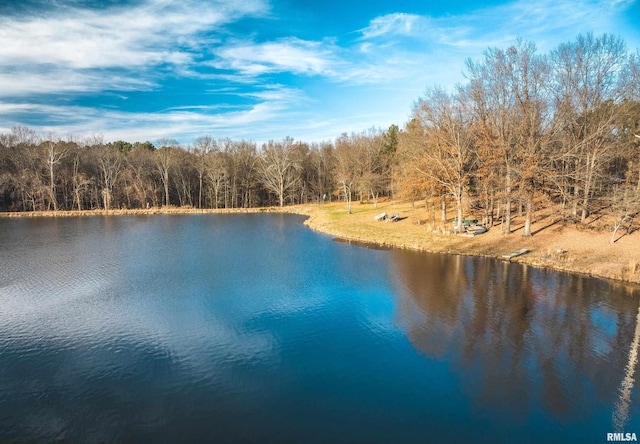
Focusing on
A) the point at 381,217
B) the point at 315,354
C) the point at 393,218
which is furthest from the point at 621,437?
the point at 381,217

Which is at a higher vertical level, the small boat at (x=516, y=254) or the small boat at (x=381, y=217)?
the small boat at (x=381, y=217)

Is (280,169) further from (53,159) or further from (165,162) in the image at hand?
(53,159)

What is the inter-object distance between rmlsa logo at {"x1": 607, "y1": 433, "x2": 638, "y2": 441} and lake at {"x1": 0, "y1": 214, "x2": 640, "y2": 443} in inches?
11.7

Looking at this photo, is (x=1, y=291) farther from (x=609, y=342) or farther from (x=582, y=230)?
(x=582, y=230)

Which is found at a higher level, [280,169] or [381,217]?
[280,169]

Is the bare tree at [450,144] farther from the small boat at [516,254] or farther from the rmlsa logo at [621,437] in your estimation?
the rmlsa logo at [621,437]

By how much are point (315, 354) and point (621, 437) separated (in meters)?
10.2

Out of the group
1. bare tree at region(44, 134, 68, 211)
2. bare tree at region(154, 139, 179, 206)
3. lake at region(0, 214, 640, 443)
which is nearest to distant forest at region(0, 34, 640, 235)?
lake at region(0, 214, 640, 443)

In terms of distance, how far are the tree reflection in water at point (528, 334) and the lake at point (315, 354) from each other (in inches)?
3.1

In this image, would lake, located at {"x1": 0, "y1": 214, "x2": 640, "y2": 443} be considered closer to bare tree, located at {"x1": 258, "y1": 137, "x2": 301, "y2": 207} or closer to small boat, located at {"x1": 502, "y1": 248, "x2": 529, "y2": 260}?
small boat, located at {"x1": 502, "y1": 248, "x2": 529, "y2": 260}

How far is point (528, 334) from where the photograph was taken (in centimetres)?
1761

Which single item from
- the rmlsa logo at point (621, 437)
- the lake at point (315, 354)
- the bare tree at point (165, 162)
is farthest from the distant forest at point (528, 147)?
the bare tree at point (165, 162)

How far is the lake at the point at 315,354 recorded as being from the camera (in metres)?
11.7

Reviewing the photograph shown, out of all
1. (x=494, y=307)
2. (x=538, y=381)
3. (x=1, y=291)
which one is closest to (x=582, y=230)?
(x=494, y=307)
